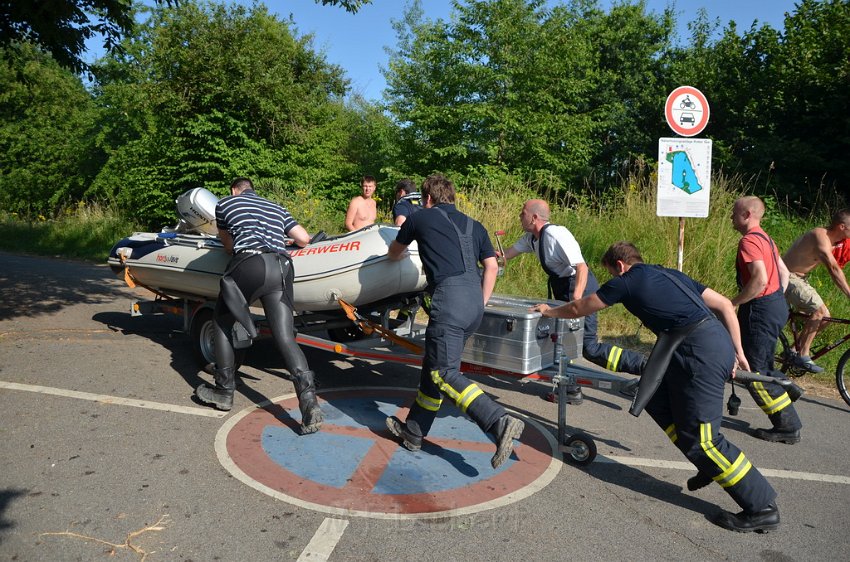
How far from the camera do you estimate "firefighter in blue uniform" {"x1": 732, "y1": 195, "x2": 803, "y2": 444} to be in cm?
494

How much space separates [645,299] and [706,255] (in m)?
6.59

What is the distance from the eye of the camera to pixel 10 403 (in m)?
5.10

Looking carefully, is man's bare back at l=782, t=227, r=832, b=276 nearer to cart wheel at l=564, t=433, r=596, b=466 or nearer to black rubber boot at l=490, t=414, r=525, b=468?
cart wheel at l=564, t=433, r=596, b=466

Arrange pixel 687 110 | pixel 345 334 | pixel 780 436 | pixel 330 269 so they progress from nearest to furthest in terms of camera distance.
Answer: pixel 780 436, pixel 330 269, pixel 345 334, pixel 687 110

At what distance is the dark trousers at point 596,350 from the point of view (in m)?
4.85

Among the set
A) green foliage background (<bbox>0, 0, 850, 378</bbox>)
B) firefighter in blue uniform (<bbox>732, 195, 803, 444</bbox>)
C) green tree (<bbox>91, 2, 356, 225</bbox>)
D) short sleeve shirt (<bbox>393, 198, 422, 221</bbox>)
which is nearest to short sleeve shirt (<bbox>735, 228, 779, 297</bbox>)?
firefighter in blue uniform (<bbox>732, 195, 803, 444</bbox>)

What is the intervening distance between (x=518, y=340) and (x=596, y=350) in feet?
3.31

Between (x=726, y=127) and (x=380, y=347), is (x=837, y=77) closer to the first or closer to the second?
(x=726, y=127)

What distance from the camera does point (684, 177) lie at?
26.7ft

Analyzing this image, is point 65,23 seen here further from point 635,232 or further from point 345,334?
point 635,232

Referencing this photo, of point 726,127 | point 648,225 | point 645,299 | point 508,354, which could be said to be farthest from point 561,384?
point 726,127

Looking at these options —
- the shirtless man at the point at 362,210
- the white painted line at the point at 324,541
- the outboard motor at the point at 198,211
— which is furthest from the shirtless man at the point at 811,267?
Answer: the outboard motor at the point at 198,211

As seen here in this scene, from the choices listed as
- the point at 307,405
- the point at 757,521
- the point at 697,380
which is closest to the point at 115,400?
the point at 307,405

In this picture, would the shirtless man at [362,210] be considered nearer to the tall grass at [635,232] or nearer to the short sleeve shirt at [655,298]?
the tall grass at [635,232]
